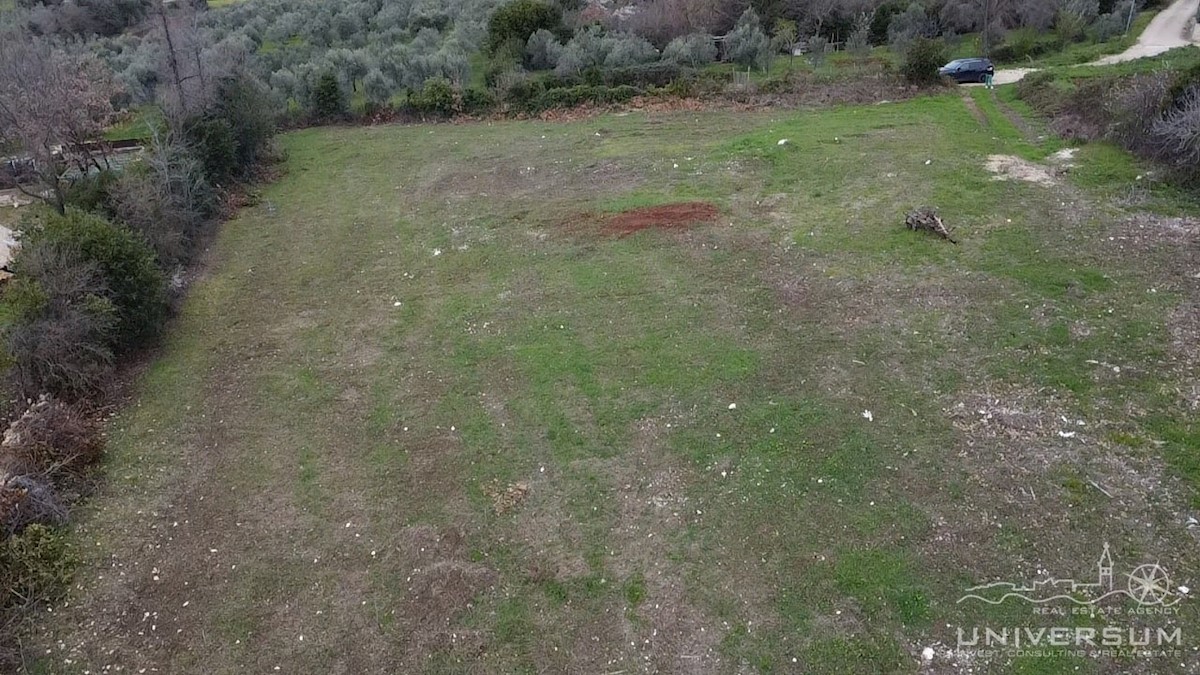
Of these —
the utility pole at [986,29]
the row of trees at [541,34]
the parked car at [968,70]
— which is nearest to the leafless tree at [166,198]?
the row of trees at [541,34]

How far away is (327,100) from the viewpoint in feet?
107

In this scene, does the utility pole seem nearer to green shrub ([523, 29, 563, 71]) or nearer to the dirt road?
the dirt road

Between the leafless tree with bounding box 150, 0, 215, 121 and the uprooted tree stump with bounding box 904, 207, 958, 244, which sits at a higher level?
the leafless tree with bounding box 150, 0, 215, 121

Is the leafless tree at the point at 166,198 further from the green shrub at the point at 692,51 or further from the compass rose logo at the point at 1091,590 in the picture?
the green shrub at the point at 692,51

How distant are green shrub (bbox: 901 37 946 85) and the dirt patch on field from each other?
361 inches

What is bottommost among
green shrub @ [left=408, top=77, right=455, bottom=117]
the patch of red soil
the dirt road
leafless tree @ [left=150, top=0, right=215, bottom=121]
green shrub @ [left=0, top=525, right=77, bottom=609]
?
green shrub @ [left=0, top=525, right=77, bottom=609]

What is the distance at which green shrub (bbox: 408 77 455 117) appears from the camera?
32.3 m

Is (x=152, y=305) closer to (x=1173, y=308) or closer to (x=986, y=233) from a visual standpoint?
(x=986, y=233)

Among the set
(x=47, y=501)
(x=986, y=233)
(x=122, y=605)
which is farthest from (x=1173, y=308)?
(x=47, y=501)

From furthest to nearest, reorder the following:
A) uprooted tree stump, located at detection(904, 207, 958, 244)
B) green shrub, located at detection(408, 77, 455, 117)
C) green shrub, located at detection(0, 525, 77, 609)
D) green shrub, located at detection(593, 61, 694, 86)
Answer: green shrub, located at detection(593, 61, 694, 86)
green shrub, located at detection(408, 77, 455, 117)
uprooted tree stump, located at detection(904, 207, 958, 244)
green shrub, located at detection(0, 525, 77, 609)

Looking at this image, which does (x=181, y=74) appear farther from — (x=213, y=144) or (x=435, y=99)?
Answer: (x=435, y=99)

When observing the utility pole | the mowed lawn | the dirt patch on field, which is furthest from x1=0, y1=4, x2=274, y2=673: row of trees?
the utility pole

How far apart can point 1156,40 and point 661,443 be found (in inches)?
1343

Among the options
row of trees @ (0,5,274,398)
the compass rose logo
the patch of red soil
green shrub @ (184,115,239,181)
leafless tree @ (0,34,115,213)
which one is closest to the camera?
the compass rose logo
